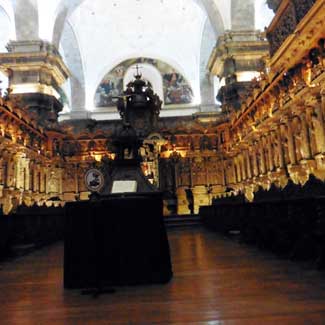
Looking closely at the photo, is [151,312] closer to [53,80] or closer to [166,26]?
[53,80]

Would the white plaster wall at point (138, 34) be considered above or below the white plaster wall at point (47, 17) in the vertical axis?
above

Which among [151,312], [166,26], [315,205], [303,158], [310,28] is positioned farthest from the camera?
[166,26]

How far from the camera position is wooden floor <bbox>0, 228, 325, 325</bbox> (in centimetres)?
232

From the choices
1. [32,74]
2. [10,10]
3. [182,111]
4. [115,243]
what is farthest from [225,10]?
[115,243]

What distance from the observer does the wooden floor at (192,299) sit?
7.62ft

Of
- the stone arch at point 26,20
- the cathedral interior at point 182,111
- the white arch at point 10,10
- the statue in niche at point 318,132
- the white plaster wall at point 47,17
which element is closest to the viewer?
the cathedral interior at point 182,111

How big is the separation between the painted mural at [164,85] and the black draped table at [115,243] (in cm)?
2685

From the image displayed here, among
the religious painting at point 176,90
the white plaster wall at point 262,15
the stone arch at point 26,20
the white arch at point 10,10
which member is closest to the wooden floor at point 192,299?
the stone arch at point 26,20

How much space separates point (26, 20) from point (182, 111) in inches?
566

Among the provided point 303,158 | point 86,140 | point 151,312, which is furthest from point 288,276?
point 86,140

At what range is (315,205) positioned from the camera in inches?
163

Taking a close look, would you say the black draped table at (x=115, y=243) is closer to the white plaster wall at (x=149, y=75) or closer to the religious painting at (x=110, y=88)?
the religious painting at (x=110, y=88)

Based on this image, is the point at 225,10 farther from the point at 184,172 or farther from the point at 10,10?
the point at 10,10

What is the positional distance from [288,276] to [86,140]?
55.2ft
